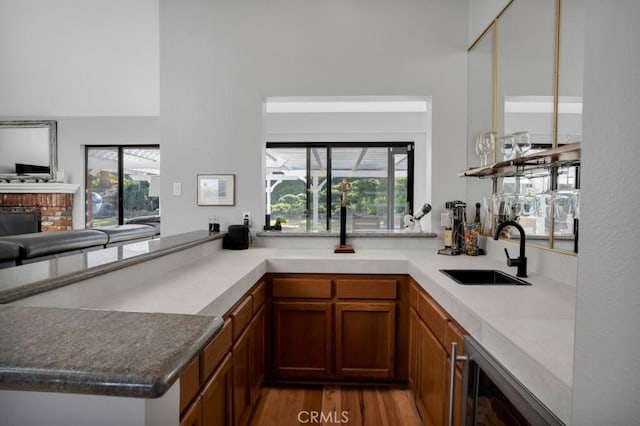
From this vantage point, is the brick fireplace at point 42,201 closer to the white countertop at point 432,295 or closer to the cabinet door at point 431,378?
the white countertop at point 432,295

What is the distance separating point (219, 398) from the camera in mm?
1288

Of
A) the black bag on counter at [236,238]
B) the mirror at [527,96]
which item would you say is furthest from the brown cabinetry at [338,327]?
the mirror at [527,96]

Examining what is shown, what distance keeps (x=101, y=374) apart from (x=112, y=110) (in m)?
6.09

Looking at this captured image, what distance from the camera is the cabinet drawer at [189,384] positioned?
3.16ft

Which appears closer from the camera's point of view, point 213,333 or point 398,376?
point 213,333

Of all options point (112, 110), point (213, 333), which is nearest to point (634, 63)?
point (213, 333)

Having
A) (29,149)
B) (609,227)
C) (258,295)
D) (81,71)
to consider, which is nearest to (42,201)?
(29,149)

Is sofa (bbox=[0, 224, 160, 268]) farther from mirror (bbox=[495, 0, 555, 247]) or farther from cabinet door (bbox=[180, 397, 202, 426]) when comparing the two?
mirror (bbox=[495, 0, 555, 247])

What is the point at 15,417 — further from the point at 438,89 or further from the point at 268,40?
the point at 438,89

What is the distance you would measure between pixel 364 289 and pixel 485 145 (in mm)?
1327

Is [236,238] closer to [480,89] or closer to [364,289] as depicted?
[364,289]

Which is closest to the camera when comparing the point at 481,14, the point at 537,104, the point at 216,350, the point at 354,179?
the point at 216,350

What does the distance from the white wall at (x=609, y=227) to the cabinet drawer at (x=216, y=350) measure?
1000 millimetres

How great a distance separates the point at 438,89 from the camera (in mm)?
2617
